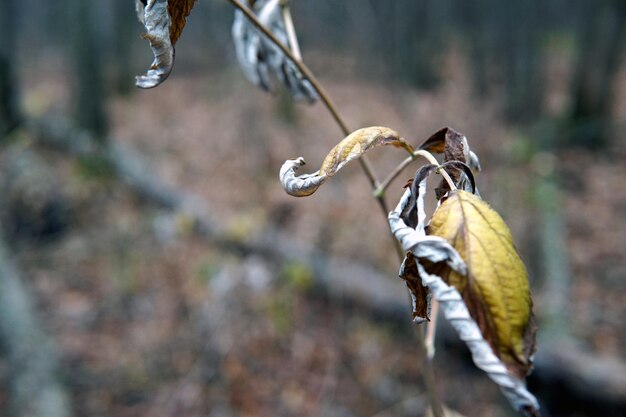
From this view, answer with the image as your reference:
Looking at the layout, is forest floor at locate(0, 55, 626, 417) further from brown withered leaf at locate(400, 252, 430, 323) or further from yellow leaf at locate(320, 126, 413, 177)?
yellow leaf at locate(320, 126, 413, 177)

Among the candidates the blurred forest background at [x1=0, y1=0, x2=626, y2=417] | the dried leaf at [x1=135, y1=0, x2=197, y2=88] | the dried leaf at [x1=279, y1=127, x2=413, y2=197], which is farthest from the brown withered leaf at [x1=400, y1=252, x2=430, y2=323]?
the blurred forest background at [x1=0, y1=0, x2=626, y2=417]

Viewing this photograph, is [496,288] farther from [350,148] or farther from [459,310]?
[350,148]

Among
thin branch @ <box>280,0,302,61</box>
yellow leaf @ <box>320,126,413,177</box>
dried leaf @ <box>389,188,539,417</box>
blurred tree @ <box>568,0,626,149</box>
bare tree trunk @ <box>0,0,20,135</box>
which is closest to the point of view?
dried leaf @ <box>389,188,539,417</box>

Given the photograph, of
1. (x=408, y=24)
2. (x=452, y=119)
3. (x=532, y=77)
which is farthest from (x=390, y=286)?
(x=408, y=24)

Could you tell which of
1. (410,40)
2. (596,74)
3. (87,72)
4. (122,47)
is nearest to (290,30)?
(87,72)

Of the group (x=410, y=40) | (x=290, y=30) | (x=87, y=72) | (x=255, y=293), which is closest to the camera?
(x=290, y=30)

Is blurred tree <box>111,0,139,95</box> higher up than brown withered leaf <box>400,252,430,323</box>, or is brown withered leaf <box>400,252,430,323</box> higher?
blurred tree <box>111,0,139,95</box>

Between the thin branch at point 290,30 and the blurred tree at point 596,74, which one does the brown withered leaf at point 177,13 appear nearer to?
the thin branch at point 290,30

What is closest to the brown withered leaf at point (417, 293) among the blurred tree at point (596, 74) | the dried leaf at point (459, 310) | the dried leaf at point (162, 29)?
the dried leaf at point (459, 310)
